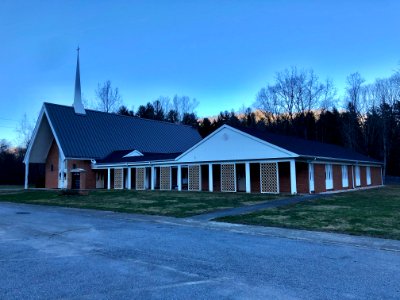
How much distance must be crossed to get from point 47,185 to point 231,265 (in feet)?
118

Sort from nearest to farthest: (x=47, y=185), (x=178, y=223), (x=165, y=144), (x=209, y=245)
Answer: (x=209, y=245)
(x=178, y=223)
(x=47, y=185)
(x=165, y=144)

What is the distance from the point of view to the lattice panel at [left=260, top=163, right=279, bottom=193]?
2278cm

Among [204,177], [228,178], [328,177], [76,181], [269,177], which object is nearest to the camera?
[269,177]

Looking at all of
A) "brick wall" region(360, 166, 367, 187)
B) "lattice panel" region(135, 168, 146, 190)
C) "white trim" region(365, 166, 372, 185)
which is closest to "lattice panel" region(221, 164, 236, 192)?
"lattice panel" region(135, 168, 146, 190)

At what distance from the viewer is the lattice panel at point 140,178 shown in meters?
30.3

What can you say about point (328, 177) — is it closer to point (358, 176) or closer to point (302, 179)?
point (302, 179)

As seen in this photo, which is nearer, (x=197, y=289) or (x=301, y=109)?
(x=197, y=289)

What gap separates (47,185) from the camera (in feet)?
123

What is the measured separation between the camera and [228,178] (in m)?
25.1

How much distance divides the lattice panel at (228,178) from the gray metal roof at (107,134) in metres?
15.4

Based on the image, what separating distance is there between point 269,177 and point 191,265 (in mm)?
17660

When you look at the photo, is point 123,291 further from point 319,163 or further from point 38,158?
point 38,158

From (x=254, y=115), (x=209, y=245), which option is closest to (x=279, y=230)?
(x=209, y=245)

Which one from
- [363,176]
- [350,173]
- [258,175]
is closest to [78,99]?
[258,175]
